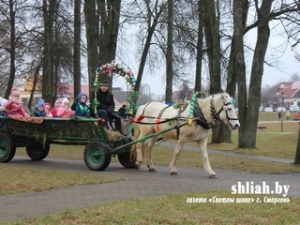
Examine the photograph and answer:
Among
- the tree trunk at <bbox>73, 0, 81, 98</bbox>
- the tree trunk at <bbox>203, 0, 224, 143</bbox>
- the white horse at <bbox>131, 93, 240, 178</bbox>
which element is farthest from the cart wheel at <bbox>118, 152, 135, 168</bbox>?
the tree trunk at <bbox>73, 0, 81, 98</bbox>

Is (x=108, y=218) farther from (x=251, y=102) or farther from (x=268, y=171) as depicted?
(x=251, y=102)

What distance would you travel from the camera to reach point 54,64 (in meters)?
30.0

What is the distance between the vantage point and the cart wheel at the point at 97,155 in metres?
12.6

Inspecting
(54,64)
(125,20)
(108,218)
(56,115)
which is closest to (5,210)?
(108,218)

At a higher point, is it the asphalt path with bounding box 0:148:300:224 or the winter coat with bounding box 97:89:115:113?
the winter coat with bounding box 97:89:115:113

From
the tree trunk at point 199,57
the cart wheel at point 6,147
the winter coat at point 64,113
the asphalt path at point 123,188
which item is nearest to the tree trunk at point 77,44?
the tree trunk at point 199,57

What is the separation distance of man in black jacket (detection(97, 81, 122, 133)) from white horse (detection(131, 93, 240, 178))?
51cm

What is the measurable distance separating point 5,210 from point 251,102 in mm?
14543

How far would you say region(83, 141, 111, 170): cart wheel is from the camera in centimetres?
1261

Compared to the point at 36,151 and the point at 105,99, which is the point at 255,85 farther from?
the point at 36,151

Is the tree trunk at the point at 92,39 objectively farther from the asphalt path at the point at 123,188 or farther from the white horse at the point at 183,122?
the white horse at the point at 183,122

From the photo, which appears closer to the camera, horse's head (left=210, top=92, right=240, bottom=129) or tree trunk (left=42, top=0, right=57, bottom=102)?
horse's head (left=210, top=92, right=240, bottom=129)

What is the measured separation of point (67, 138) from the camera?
44.2 feet

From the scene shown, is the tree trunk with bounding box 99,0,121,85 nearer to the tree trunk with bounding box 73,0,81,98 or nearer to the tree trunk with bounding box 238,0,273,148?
the tree trunk with bounding box 73,0,81,98
